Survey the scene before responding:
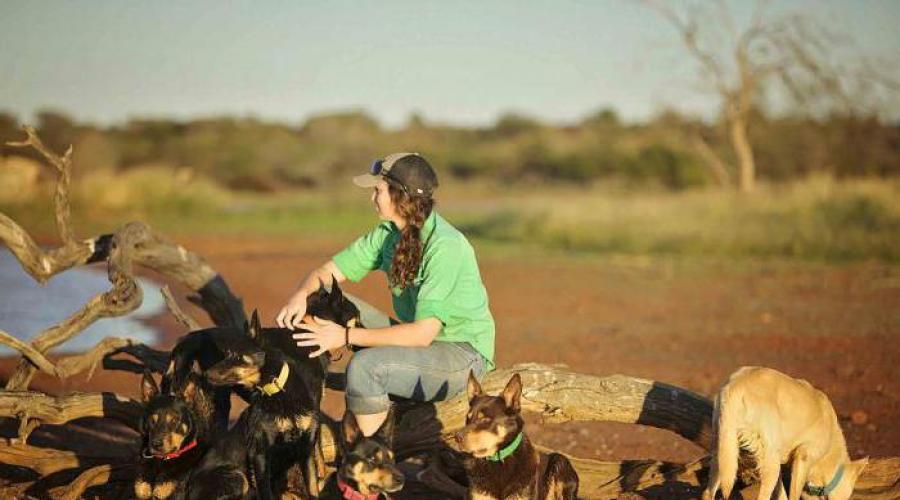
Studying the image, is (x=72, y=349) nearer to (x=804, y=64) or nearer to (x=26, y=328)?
(x=26, y=328)

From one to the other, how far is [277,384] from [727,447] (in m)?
2.41

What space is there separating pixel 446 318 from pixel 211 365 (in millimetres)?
1429

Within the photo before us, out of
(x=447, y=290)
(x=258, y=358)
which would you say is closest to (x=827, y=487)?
(x=447, y=290)

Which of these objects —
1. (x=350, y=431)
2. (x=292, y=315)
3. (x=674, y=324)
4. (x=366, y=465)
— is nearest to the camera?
(x=366, y=465)

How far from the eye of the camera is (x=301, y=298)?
20.6 feet

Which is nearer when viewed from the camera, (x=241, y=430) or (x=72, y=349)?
(x=241, y=430)

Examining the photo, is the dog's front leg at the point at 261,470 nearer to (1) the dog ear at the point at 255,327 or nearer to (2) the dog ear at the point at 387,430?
(1) the dog ear at the point at 255,327

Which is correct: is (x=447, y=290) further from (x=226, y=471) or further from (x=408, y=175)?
(x=226, y=471)

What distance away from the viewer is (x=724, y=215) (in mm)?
23391

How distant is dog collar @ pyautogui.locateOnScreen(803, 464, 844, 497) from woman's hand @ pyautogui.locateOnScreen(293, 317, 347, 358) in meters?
2.65

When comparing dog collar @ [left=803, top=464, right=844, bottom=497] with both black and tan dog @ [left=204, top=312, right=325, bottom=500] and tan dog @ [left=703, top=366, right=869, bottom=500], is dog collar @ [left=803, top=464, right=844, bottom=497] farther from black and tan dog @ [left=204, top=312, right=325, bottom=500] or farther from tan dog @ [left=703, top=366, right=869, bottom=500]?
black and tan dog @ [left=204, top=312, right=325, bottom=500]

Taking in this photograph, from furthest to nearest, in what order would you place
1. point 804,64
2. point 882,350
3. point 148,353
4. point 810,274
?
point 804,64 → point 810,274 → point 882,350 → point 148,353

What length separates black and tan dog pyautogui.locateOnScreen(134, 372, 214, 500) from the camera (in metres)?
5.61

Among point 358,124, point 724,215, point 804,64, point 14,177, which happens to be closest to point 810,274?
point 724,215
